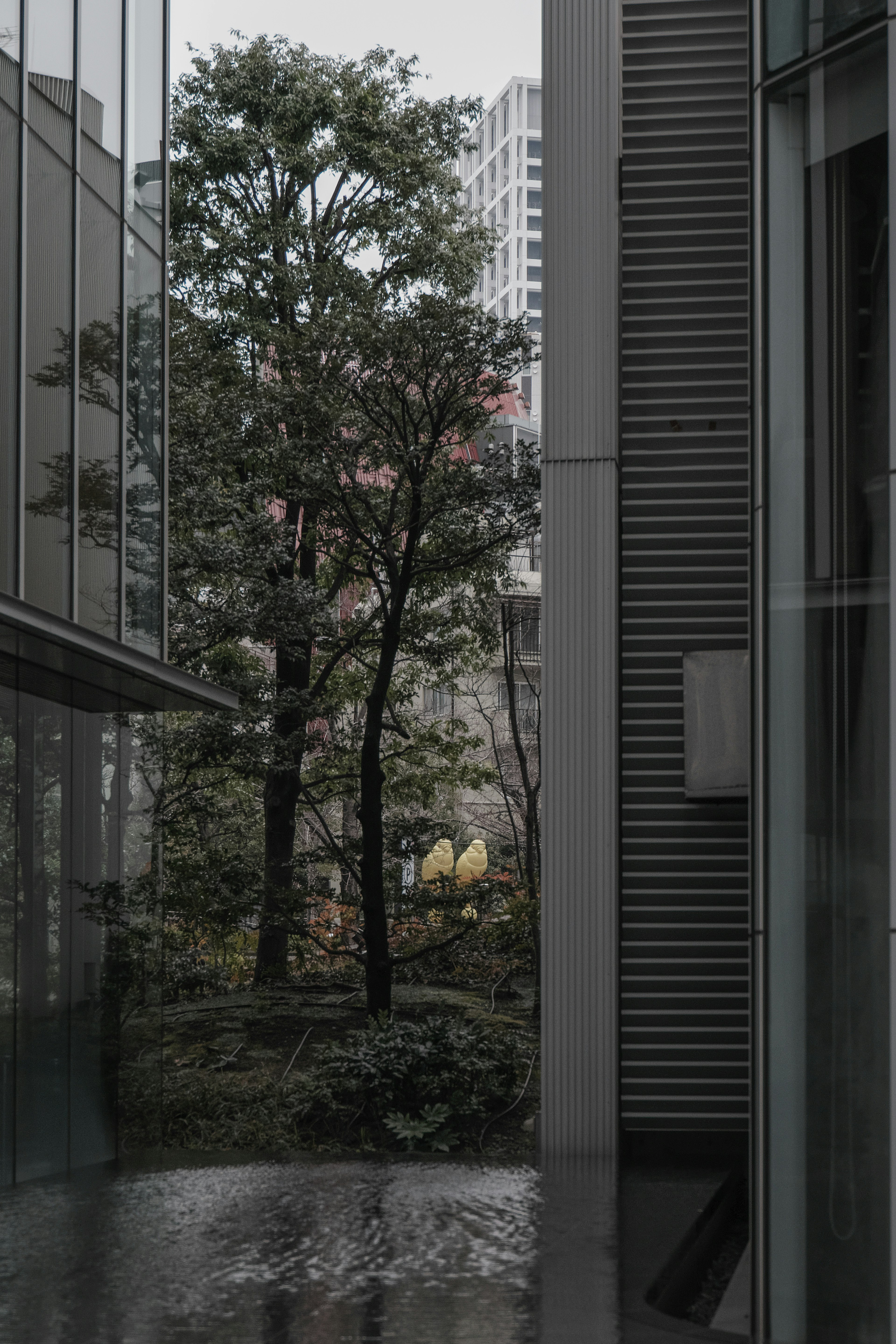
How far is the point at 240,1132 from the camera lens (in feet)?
43.7

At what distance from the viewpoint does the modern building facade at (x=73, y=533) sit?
8578mm

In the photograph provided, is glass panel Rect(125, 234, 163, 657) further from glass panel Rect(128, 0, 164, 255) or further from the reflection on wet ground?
the reflection on wet ground

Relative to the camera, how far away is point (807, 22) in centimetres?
504

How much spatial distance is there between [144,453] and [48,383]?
1.82 meters

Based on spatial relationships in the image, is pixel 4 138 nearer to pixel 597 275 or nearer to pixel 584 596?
pixel 597 275

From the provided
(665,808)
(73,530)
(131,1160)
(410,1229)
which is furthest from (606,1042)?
(73,530)

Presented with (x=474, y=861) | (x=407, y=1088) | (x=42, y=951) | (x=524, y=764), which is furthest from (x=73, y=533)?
(x=474, y=861)

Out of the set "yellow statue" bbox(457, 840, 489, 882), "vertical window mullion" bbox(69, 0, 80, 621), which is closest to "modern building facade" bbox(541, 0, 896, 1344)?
"vertical window mullion" bbox(69, 0, 80, 621)

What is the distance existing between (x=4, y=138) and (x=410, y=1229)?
22.1ft

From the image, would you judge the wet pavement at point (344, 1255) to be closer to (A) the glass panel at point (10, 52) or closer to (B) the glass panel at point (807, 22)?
(B) the glass panel at point (807, 22)

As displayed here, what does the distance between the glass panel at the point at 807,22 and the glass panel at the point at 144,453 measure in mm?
6354

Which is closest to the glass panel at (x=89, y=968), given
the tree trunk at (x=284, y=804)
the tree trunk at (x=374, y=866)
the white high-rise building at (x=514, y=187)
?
the tree trunk at (x=374, y=866)

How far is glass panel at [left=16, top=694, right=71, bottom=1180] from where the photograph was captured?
29.1 ft

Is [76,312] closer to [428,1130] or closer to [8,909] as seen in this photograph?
[8,909]
